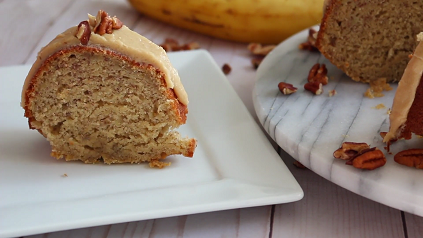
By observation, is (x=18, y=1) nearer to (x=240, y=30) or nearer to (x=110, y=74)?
(x=240, y=30)

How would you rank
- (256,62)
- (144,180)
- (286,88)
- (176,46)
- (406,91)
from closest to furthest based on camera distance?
(406,91) < (144,180) < (286,88) < (256,62) < (176,46)

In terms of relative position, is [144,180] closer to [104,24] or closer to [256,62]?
[104,24]

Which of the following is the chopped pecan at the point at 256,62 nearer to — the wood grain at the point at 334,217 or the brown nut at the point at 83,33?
the wood grain at the point at 334,217

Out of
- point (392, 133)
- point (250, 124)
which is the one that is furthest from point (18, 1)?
point (392, 133)

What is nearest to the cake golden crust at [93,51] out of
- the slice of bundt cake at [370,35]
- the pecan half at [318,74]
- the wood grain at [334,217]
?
the wood grain at [334,217]

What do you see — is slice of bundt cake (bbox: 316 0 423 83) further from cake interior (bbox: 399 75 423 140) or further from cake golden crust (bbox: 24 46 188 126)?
cake golden crust (bbox: 24 46 188 126)

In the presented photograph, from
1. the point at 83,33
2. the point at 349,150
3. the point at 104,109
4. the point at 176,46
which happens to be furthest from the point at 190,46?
the point at 349,150
